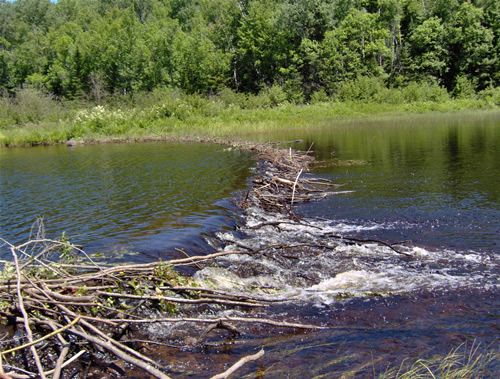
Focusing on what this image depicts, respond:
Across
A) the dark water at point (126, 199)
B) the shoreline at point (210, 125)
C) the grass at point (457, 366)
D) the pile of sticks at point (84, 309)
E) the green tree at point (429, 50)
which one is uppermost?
the green tree at point (429, 50)

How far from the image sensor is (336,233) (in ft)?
30.2

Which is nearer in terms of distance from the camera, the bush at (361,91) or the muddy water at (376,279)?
the muddy water at (376,279)

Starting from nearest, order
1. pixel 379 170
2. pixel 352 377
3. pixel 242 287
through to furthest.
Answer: pixel 352 377 → pixel 242 287 → pixel 379 170

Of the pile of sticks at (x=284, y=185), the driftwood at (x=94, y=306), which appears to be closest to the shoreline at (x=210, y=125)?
the pile of sticks at (x=284, y=185)

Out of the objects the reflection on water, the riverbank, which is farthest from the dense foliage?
the reflection on water

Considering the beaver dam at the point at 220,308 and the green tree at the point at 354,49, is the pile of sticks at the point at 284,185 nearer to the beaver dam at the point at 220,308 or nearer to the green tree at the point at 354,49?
Answer: the beaver dam at the point at 220,308

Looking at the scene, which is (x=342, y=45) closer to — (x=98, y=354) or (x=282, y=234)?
(x=282, y=234)

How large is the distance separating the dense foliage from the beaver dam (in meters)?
46.6

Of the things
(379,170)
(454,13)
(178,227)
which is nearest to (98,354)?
(178,227)

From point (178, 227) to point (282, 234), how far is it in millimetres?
2344

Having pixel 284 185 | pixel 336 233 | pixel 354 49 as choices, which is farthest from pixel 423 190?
pixel 354 49

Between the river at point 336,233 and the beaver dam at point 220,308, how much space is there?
0.03 meters

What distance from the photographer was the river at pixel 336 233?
470 centimetres

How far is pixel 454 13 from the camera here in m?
58.0
